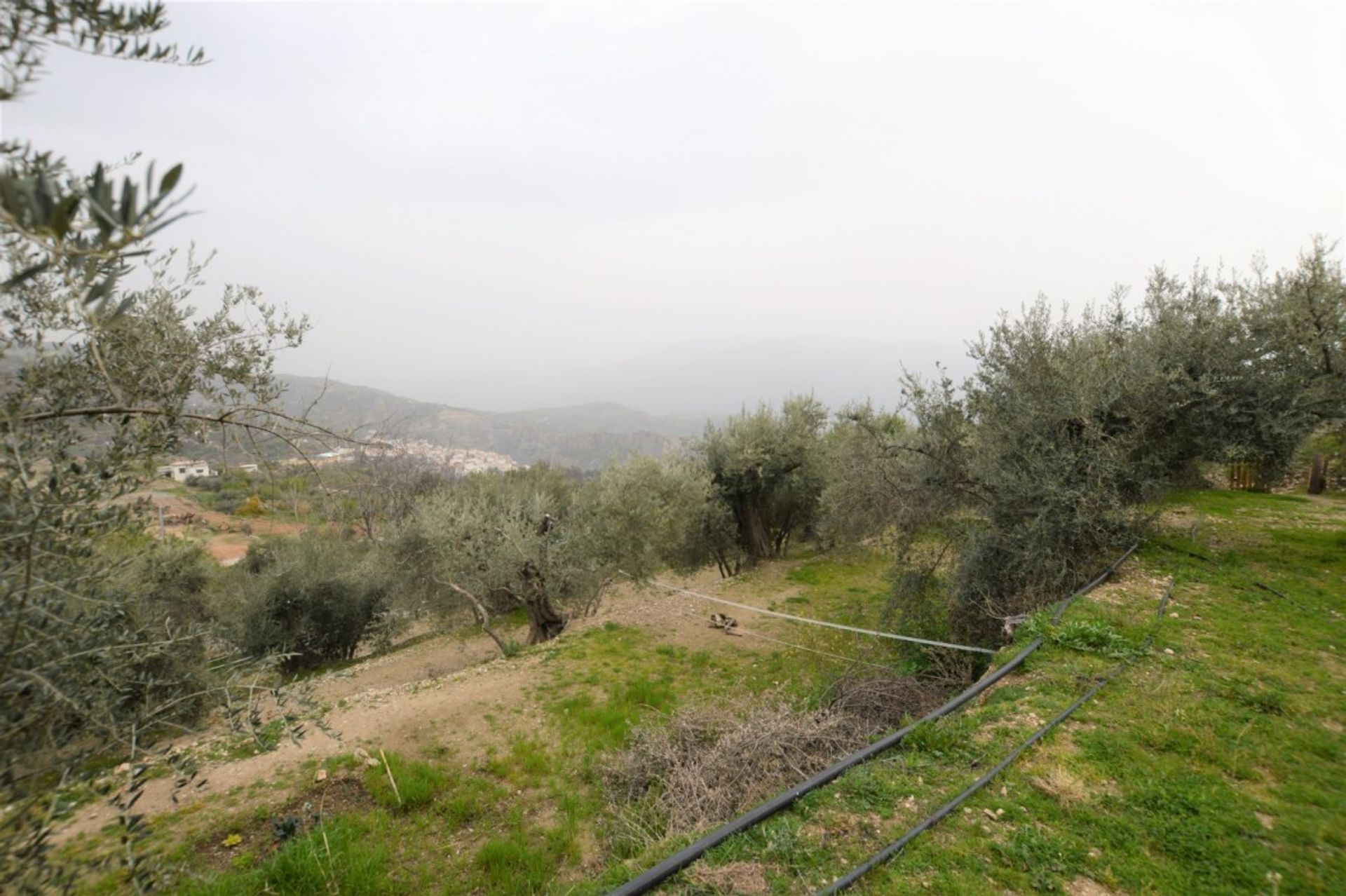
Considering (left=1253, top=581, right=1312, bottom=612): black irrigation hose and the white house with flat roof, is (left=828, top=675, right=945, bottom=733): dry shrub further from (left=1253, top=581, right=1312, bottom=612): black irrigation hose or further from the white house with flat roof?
the white house with flat roof

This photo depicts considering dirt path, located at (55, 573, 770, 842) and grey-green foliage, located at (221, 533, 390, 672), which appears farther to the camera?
grey-green foliage, located at (221, 533, 390, 672)

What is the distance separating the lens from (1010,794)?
386 cm

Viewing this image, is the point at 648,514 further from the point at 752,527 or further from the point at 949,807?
the point at 949,807

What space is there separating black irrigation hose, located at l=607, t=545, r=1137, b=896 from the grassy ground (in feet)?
0.25

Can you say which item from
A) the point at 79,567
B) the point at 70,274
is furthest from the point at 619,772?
the point at 70,274

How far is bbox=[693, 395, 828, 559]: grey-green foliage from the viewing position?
1762cm

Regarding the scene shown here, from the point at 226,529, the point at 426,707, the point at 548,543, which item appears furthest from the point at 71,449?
the point at 226,529

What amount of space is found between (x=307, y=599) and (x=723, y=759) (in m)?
15.5

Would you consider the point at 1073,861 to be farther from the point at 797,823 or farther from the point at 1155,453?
the point at 1155,453

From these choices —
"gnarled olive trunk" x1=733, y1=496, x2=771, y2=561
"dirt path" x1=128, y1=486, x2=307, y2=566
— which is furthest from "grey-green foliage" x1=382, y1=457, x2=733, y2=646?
"dirt path" x1=128, y1=486, x2=307, y2=566

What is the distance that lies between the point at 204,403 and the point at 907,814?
5561 mm

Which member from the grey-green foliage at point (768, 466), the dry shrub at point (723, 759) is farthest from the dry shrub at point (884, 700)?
the grey-green foliage at point (768, 466)

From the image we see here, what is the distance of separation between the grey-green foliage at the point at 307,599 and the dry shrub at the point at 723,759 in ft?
39.4

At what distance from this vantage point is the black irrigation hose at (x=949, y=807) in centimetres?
314
